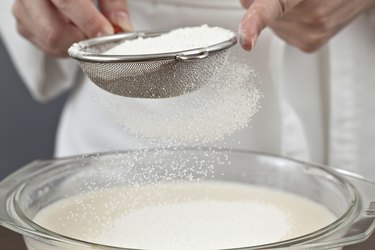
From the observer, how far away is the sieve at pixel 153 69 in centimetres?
79

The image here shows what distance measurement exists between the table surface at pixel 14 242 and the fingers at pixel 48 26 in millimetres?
320

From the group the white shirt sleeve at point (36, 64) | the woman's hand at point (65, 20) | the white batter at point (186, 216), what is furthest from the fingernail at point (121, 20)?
the white shirt sleeve at point (36, 64)

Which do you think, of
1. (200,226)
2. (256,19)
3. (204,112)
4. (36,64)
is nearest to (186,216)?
(200,226)

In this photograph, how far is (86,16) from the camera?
0.92 metres

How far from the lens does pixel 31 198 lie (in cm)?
86

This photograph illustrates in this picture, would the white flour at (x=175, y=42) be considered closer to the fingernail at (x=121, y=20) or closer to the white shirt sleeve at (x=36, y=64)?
the fingernail at (x=121, y=20)

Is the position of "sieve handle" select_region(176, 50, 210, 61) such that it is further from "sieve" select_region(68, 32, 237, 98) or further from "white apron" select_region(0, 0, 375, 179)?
"white apron" select_region(0, 0, 375, 179)

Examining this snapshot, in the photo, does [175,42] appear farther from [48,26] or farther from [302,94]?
[302,94]

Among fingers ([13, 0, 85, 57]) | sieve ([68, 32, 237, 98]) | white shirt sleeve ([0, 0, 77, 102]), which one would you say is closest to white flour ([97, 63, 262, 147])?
sieve ([68, 32, 237, 98])

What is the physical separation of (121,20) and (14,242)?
340 millimetres

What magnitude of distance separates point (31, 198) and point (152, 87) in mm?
195

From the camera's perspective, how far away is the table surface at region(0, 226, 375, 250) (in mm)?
783

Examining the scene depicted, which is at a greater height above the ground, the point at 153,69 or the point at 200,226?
the point at 153,69

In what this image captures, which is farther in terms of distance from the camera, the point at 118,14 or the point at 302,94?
the point at 302,94
